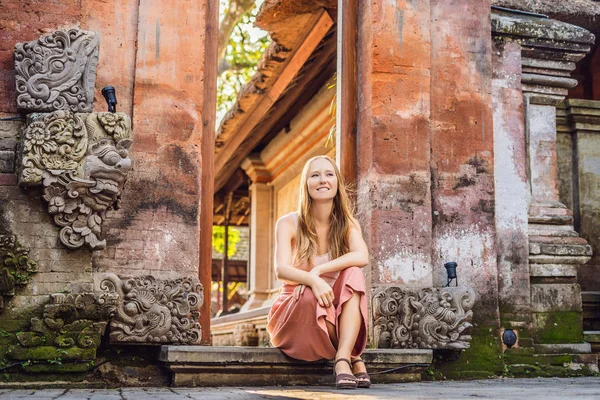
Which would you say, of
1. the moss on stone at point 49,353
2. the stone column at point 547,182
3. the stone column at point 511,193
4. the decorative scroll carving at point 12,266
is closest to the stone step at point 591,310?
the stone column at point 547,182

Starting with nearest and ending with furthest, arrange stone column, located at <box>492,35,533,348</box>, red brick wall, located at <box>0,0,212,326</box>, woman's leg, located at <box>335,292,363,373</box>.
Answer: woman's leg, located at <box>335,292,363,373</box> → red brick wall, located at <box>0,0,212,326</box> → stone column, located at <box>492,35,533,348</box>

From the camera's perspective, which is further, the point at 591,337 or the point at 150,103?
the point at 591,337

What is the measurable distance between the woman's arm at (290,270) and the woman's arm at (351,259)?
0.10 meters

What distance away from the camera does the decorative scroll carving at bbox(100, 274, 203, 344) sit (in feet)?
18.6

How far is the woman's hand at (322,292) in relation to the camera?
16.5 ft

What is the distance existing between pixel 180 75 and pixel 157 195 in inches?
36.2

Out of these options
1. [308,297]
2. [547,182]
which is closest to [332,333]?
[308,297]

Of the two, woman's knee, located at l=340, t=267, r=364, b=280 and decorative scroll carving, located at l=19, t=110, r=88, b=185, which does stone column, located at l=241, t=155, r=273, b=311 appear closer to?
decorative scroll carving, located at l=19, t=110, r=88, b=185

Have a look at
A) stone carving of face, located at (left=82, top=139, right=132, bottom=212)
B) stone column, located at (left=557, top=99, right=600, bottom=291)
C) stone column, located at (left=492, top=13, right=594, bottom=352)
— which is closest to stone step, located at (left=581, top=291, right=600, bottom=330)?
stone column, located at (left=557, top=99, right=600, bottom=291)

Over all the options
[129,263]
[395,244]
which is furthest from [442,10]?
[129,263]

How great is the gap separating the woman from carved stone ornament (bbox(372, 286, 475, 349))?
1121 millimetres

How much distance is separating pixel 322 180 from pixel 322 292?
0.86m

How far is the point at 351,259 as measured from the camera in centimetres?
532

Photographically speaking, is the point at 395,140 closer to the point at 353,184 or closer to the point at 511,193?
the point at 353,184
